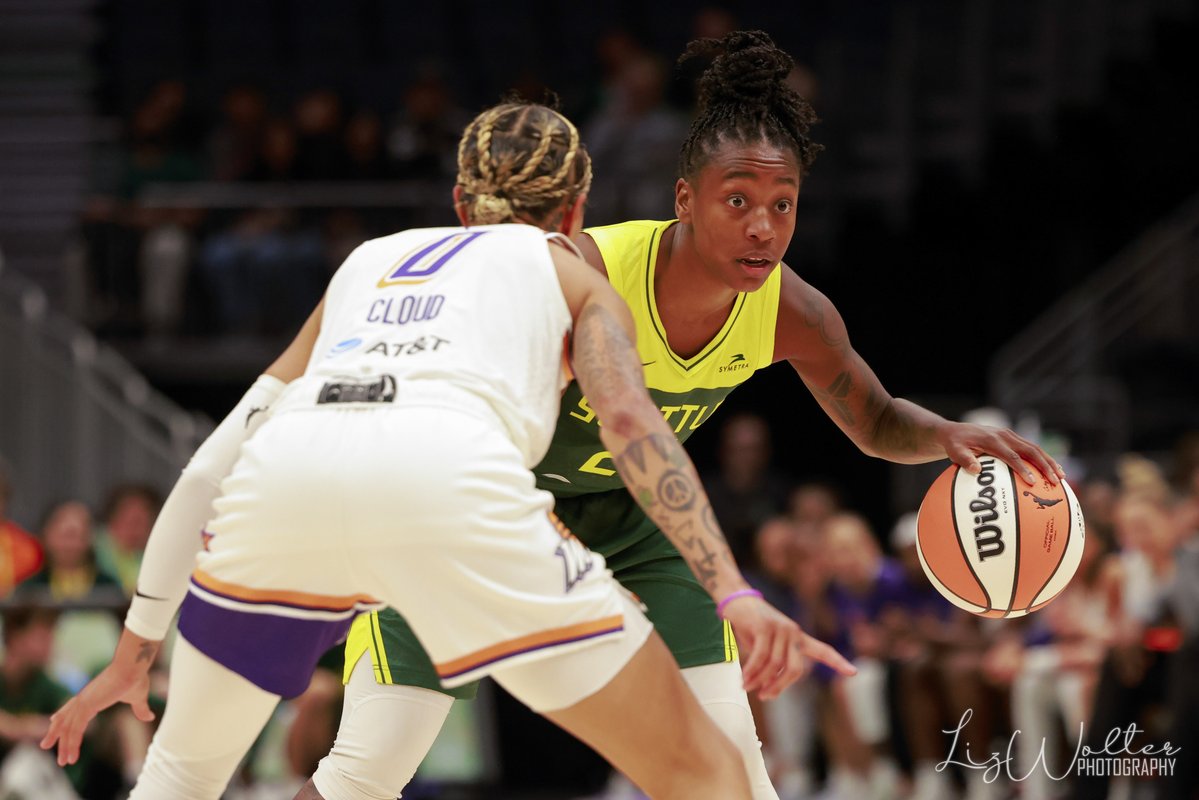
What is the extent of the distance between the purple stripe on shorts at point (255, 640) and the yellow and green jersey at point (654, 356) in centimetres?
120

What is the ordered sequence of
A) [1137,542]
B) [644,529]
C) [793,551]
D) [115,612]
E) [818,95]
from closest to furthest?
1. [644,529]
2. [1137,542]
3. [115,612]
4. [793,551]
5. [818,95]

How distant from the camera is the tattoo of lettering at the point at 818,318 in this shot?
4176 millimetres

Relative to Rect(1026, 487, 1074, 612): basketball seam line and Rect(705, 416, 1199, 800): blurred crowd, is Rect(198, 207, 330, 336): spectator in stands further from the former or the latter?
Rect(1026, 487, 1074, 612): basketball seam line

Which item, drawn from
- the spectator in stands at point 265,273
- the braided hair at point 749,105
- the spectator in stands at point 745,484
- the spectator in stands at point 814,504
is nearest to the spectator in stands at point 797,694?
the spectator in stands at point 814,504

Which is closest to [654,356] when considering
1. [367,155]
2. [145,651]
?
[145,651]

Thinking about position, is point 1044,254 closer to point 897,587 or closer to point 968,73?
point 968,73

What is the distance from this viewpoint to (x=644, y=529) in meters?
4.31

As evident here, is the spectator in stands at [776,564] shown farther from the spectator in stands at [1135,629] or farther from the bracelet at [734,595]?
the bracelet at [734,595]

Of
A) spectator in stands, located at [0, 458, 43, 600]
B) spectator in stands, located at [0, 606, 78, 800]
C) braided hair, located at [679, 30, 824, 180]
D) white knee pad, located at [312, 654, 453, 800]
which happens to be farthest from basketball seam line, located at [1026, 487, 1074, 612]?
spectator in stands, located at [0, 458, 43, 600]

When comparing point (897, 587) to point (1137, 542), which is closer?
point (1137, 542)

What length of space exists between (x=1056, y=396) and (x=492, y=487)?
732 centimetres

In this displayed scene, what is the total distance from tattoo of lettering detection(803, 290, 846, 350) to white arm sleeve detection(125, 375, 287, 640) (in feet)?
4.45

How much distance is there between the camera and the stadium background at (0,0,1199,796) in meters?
9.87

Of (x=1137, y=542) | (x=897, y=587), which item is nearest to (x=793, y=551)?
(x=897, y=587)
